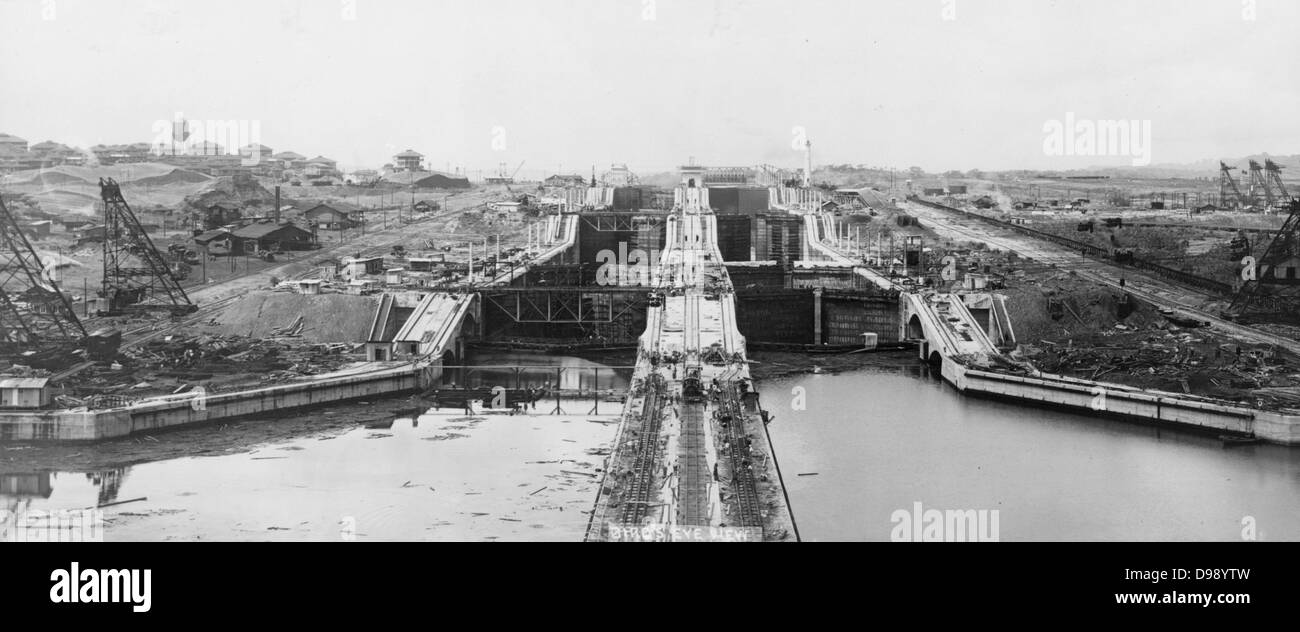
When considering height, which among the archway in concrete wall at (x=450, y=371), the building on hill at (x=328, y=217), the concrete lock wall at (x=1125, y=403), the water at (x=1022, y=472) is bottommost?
the water at (x=1022, y=472)

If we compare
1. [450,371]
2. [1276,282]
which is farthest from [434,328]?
[1276,282]

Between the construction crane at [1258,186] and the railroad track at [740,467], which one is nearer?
the railroad track at [740,467]

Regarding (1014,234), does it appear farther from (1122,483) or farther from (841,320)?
(1122,483)

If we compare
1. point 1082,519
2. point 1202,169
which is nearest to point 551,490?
point 1082,519

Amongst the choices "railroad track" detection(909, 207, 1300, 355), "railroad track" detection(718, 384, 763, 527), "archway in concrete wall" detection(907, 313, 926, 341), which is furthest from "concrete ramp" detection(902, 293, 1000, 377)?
"railroad track" detection(718, 384, 763, 527)

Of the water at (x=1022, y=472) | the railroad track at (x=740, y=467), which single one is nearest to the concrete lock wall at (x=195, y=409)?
the railroad track at (x=740, y=467)

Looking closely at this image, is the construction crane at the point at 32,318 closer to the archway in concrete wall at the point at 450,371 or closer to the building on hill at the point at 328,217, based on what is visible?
the archway in concrete wall at the point at 450,371
